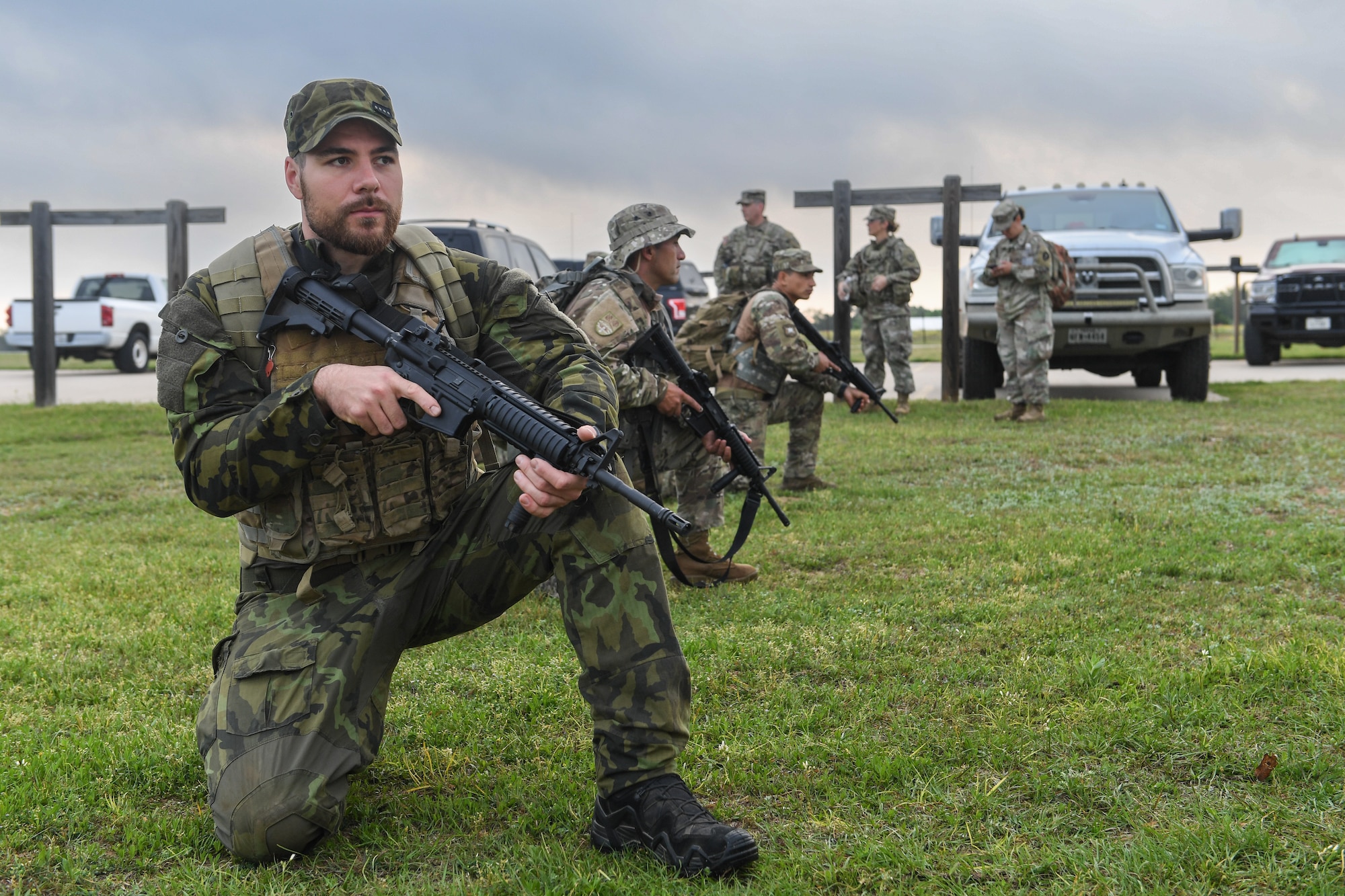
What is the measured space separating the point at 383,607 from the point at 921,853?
55.6 inches

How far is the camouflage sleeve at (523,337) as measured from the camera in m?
3.19

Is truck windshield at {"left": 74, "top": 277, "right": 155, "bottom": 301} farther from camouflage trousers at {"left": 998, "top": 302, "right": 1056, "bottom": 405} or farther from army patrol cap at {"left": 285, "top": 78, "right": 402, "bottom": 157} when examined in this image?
army patrol cap at {"left": 285, "top": 78, "right": 402, "bottom": 157}

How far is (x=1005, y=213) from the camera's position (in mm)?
10828

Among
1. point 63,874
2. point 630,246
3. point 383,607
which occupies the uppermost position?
point 630,246

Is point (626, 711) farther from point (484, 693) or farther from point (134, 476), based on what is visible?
point (134, 476)

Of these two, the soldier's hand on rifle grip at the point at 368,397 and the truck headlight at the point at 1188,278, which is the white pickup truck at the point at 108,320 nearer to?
the truck headlight at the point at 1188,278

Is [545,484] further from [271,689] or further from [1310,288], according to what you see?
[1310,288]

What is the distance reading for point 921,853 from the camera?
265 cm

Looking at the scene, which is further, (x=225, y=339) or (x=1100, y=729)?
(x=1100, y=729)

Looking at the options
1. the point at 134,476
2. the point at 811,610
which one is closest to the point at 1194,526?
the point at 811,610

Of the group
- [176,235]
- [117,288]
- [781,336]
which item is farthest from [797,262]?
[117,288]

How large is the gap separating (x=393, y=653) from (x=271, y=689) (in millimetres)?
326

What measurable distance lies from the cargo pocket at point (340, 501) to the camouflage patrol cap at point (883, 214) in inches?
408

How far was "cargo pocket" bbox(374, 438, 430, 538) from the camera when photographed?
9.73 ft
